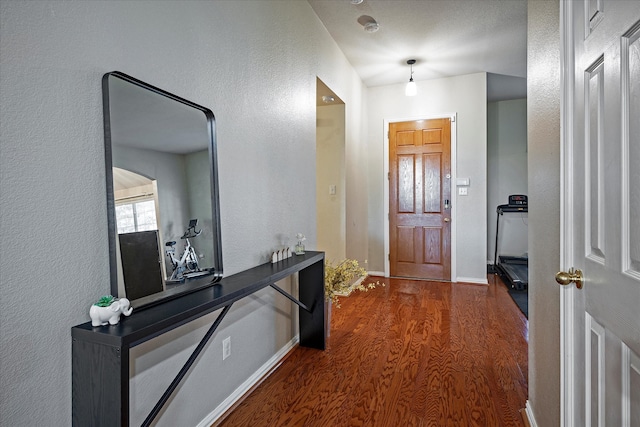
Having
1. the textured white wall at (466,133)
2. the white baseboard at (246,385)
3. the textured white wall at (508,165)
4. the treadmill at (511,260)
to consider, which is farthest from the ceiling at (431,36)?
the white baseboard at (246,385)

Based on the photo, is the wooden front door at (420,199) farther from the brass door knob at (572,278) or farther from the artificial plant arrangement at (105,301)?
the artificial plant arrangement at (105,301)

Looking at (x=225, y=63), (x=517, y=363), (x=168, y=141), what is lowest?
(x=517, y=363)

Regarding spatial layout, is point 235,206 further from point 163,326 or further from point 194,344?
point 163,326

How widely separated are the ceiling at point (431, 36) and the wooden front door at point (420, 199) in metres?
0.78

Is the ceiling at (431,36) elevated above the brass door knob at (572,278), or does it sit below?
above

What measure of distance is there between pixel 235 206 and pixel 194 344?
73 centimetres

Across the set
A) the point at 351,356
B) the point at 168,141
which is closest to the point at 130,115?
the point at 168,141

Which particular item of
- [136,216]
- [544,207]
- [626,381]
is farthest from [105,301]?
[544,207]

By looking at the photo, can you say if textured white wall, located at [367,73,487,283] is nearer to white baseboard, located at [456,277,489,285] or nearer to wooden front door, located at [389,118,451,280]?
white baseboard, located at [456,277,489,285]

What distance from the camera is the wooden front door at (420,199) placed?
14.9ft

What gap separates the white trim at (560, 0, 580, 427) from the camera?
113 cm

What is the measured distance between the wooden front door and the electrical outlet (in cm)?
337

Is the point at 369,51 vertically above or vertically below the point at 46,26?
above

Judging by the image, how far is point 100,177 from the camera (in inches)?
44.8
